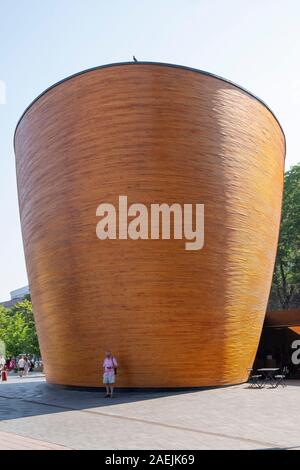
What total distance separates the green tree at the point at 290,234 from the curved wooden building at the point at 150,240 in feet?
67.6

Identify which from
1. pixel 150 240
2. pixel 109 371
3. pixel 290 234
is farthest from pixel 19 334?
pixel 150 240

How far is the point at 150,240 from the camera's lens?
14992 mm

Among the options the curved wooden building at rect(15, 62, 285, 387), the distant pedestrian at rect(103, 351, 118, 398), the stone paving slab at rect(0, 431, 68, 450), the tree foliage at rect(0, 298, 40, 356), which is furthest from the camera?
the tree foliage at rect(0, 298, 40, 356)

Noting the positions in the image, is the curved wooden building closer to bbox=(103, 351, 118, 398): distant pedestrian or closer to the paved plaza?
bbox=(103, 351, 118, 398): distant pedestrian

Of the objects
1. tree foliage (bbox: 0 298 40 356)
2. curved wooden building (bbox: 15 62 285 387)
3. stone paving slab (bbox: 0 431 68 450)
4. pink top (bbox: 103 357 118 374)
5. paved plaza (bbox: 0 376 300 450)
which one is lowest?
tree foliage (bbox: 0 298 40 356)

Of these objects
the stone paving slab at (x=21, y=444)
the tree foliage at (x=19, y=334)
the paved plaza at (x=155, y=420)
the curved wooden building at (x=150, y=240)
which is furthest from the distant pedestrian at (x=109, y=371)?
the tree foliage at (x=19, y=334)

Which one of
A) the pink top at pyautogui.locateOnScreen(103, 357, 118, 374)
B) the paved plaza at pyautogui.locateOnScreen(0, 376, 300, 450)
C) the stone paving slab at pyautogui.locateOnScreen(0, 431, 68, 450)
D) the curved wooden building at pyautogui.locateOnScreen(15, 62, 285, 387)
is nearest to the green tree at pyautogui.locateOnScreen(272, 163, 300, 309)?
the curved wooden building at pyautogui.locateOnScreen(15, 62, 285, 387)

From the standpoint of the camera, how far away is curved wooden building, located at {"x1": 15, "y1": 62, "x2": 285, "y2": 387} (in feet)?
48.6

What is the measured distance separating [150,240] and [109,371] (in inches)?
152

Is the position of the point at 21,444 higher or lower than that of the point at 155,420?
higher

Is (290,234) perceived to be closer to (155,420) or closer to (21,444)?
(155,420)

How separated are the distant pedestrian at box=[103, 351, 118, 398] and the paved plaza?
37 centimetres

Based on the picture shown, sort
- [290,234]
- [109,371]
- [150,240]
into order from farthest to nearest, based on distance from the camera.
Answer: [290,234] → [150,240] → [109,371]
